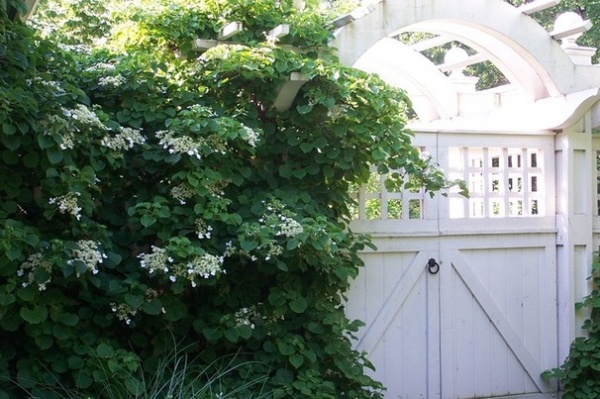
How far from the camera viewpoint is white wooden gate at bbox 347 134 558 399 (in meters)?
5.58

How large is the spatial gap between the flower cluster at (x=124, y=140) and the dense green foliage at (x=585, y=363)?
11.2 ft

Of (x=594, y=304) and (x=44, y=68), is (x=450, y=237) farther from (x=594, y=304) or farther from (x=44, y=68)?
(x=44, y=68)

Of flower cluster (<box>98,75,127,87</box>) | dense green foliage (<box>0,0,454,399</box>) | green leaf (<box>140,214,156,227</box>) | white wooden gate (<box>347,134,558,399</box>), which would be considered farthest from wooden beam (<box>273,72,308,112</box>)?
green leaf (<box>140,214,156,227</box>)

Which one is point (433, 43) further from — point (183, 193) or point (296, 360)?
point (296, 360)

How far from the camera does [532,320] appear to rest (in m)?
6.02

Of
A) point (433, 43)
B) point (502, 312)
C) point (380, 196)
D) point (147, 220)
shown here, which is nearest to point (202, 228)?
point (147, 220)

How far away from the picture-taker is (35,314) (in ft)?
13.4

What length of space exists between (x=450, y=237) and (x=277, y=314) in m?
1.64

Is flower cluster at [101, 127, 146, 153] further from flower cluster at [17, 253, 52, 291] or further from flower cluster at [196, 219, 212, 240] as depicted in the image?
flower cluster at [17, 253, 52, 291]

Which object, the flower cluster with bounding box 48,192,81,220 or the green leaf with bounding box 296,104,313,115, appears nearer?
the flower cluster with bounding box 48,192,81,220

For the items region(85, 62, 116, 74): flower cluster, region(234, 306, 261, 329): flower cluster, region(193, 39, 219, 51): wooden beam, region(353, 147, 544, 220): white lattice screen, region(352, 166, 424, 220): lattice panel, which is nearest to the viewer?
region(234, 306, 261, 329): flower cluster

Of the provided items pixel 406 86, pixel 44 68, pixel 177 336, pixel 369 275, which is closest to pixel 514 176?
pixel 369 275

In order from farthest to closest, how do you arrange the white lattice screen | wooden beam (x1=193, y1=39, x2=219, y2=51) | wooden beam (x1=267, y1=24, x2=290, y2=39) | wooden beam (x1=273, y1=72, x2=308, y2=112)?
the white lattice screen, wooden beam (x1=193, y1=39, x2=219, y2=51), wooden beam (x1=267, y1=24, x2=290, y2=39), wooden beam (x1=273, y1=72, x2=308, y2=112)

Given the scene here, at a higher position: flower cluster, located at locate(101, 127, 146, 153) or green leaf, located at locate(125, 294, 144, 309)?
flower cluster, located at locate(101, 127, 146, 153)
